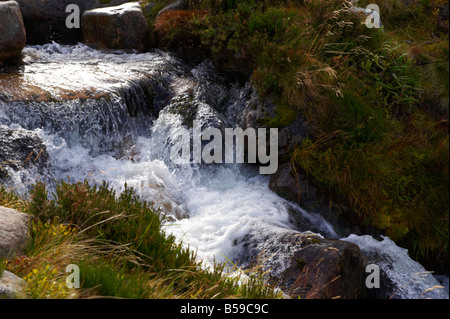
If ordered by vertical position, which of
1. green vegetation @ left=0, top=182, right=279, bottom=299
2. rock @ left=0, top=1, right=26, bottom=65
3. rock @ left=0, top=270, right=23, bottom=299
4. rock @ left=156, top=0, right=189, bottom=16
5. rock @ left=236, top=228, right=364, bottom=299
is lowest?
rock @ left=236, top=228, right=364, bottom=299

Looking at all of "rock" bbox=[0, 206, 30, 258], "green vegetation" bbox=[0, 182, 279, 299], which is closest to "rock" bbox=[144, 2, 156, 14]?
"green vegetation" bbox=[0, 182, 279, 299]

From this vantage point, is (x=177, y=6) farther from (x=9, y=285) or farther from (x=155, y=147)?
(x=9, y=285)

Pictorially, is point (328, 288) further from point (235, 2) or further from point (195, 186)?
point (235, 2)

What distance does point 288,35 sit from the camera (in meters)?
7.68

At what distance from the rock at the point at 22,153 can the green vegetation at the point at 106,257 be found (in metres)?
1.49

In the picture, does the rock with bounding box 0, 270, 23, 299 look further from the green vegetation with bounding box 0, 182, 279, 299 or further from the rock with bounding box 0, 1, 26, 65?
the rock with bounding box 0, 1, 26, 65

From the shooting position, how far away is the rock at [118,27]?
36.1 feet

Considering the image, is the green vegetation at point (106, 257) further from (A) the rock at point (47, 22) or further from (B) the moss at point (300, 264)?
(A) the rock at point (47, 22)

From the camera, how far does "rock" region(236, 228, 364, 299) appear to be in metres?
4.43

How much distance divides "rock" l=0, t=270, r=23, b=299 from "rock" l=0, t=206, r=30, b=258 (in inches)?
15.3

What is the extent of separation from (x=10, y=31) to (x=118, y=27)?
10.4ft

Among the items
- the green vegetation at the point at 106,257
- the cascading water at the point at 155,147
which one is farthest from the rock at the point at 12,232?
the cascading water at the point at 155,147

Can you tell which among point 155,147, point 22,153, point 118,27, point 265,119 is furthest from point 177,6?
point 22,153
